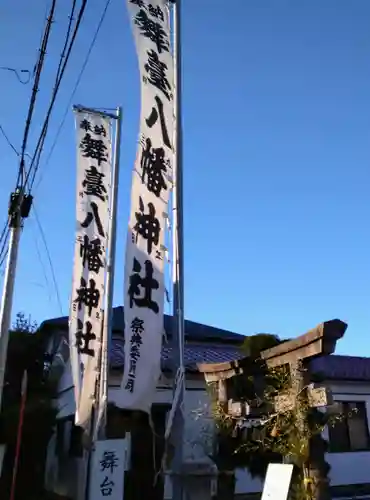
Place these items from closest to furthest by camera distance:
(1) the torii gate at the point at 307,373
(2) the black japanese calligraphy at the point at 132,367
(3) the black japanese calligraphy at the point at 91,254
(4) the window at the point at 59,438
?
(1) the torii gate at the point at 307,373 → (2) the black japanese calligraphy at the point at 132,367 → (3) the black japanese calligraphy at the point at 91,254 → (4) the window at the point at 59,438

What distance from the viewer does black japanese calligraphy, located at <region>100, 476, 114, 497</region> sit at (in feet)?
27.1

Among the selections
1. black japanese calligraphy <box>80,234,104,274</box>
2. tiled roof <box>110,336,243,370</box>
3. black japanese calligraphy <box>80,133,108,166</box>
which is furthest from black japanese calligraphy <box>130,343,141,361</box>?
tiled roof <box>110,336,243,370</box>

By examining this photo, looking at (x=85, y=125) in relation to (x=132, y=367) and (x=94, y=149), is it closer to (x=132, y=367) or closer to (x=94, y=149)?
(x=94, y=149)

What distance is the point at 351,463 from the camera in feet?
51.4

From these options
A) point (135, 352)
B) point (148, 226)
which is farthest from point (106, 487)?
point (148, 226)

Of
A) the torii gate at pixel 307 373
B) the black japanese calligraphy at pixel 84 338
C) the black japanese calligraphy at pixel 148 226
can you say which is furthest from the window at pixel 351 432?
the black japanese calligraphy at pixel 148 226

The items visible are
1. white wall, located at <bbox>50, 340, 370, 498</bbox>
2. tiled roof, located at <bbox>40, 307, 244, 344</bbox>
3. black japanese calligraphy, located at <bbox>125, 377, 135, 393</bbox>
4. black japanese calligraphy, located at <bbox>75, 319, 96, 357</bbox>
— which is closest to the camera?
black japanese calligraphy, located at <bbox>125, 377, 135, 393</bbox>

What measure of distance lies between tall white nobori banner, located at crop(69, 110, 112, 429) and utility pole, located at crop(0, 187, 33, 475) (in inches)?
48.3

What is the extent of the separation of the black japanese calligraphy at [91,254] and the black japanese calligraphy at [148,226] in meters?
2.84

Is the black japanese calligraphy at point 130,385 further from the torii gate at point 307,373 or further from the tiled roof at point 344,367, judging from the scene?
the tiled roof at point 344,367

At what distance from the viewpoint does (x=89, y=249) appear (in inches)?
432

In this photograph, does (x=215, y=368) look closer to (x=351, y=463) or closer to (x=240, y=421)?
(x=240, y=421)

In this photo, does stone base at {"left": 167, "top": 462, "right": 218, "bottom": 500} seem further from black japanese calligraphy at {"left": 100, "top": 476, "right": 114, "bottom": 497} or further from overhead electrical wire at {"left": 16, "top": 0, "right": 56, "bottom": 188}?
overhead electrical wire at {"left": 16, "top": 0, "right": 56, "bottom": 188}

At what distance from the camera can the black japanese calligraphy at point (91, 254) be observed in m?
10.9
